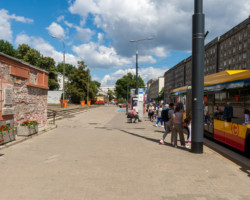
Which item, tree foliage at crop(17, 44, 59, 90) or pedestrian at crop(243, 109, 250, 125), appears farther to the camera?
tree foliage at crop(17, 44, 59, 90)

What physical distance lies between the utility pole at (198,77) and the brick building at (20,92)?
7.74 m

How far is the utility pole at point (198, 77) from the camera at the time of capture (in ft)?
26.8

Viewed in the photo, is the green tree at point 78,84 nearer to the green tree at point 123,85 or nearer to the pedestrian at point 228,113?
the green tree at point 123,85

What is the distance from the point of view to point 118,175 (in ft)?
18.4

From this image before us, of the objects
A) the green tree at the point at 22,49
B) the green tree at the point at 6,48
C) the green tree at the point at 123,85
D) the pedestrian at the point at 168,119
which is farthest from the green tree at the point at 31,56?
the pedestrian at the point at 168,119

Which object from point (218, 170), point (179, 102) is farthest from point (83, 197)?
point (179, 102)

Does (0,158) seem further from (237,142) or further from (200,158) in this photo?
(237,142)

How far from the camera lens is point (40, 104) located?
15578 mm

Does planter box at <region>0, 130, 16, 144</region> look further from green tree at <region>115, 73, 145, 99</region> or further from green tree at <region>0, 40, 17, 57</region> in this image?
green tree at <region>115, 73, 145, 99</region>

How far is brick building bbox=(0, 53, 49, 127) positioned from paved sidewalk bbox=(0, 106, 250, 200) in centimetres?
292

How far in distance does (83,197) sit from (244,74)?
6960 mm

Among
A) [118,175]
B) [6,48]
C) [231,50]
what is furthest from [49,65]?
[118,175]

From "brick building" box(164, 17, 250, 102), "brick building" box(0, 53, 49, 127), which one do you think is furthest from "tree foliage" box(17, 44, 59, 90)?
"brick building" box(0, 53, 49, 127)

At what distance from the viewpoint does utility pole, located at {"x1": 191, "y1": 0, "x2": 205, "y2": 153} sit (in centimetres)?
817
